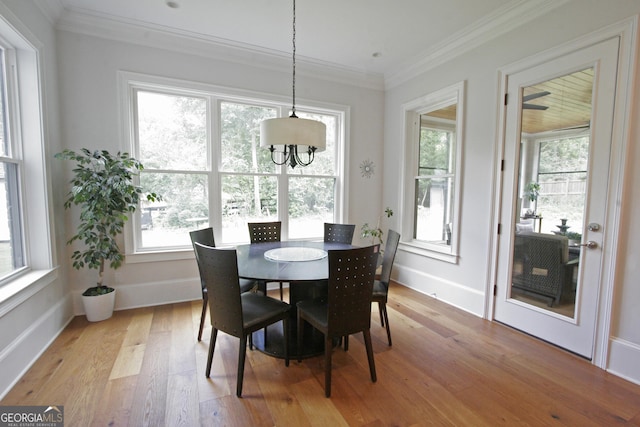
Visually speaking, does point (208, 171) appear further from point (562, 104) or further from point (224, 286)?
point (562, 104)

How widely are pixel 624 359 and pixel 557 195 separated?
4.15 ft

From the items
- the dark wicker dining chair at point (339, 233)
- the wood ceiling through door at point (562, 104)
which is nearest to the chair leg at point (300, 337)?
the dark wicker dining chair at point (339, 233)

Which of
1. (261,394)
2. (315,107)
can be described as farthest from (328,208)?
(261,394)

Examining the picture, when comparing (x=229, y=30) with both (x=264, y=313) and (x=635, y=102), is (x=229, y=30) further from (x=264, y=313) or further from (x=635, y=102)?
(x=635, y=102)

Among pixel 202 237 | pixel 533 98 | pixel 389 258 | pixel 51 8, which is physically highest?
pixel 51 8

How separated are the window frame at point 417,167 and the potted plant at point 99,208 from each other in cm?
318

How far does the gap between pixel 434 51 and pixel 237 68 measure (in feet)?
7.75

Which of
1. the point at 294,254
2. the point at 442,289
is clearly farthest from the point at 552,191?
the point at 294,254

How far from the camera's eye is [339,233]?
332 centimetres

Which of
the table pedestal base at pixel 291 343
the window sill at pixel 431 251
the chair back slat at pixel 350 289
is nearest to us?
the chair back slat at pixel 350 289

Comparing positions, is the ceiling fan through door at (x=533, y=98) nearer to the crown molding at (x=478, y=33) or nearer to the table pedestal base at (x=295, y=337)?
the crown molding at (x=478, y=33)

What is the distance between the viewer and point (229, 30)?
3.05 m

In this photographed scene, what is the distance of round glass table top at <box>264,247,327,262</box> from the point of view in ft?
7.75

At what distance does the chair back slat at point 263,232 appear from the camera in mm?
3291
